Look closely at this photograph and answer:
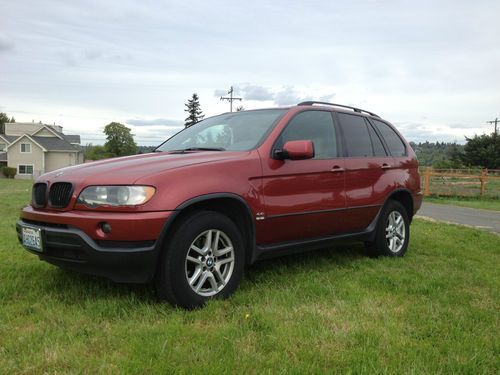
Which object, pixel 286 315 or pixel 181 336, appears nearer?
pixel 181 336

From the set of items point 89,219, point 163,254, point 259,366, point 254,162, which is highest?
point 254,162

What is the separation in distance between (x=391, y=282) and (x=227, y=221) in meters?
1.73

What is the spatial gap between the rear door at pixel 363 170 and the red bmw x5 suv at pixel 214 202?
0.7 inches

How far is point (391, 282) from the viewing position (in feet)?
15.1

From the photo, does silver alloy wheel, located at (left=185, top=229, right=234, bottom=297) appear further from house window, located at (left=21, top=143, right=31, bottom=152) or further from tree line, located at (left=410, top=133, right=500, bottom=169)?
house window, located at (left=21, top=143, right=31, bottom=152)

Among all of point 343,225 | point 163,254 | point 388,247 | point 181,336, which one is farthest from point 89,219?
point 388,247

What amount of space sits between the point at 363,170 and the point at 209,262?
2.27 m

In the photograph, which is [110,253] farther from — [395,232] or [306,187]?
[395,232]

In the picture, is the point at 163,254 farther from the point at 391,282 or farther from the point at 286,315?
the point at 391,282

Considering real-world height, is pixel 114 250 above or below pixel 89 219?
below

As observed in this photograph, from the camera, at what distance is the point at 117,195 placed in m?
3.52

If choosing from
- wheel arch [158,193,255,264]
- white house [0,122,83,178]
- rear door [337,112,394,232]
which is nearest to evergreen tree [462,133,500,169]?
white house [0,122,83,178]

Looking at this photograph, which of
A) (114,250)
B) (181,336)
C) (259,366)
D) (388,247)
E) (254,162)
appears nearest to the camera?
(259,366)

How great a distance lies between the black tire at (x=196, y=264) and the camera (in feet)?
11.8
